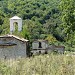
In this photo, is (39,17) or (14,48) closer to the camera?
(14,48)

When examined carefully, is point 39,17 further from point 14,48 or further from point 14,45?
point 14,48

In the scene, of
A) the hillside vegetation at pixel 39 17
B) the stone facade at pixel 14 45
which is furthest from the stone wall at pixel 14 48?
the hillside vegetation at pixel 39 17

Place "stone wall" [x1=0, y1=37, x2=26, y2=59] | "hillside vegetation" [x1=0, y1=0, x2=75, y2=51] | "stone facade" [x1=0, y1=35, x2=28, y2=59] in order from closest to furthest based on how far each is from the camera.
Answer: "stone wall" [x1=0, y1=37, x2=26, y2=59] → "stone facade" [x1=0, y1=35, x2=28, y2=59] → "hillside vegetation" [x1=0, y1=0, x2=75, y2=51]

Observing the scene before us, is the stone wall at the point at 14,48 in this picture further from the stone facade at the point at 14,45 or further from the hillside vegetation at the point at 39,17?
the hillside vegetation at the point at 39,17

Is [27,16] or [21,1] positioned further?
[21,1]

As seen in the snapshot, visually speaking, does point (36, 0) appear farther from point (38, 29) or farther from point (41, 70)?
point (41, 70)

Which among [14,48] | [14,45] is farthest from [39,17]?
[14,48]

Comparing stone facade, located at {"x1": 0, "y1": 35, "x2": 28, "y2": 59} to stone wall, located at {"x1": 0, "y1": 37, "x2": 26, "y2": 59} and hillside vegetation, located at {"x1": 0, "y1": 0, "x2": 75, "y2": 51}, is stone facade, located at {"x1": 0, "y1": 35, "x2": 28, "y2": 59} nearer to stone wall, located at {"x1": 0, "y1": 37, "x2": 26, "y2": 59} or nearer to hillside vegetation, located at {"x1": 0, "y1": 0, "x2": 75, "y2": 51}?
stone wall, located at {"x1": 0, "y1": 37, "x2": 26, "y2": 59}

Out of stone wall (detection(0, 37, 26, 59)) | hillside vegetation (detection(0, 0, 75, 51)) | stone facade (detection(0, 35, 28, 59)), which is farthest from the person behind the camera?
hillside vegetation (detection(0, 0, 75, 51))

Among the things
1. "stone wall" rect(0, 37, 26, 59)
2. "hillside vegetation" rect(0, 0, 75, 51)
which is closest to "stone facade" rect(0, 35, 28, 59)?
"stone wall" rect(0, 37, 26, 59)

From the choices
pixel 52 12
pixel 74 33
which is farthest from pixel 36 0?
pixel 74 33

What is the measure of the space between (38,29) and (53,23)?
6910 millimetres

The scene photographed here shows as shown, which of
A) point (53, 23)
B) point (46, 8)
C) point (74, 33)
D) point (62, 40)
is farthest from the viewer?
point (46, 8)

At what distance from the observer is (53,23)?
311 ft
